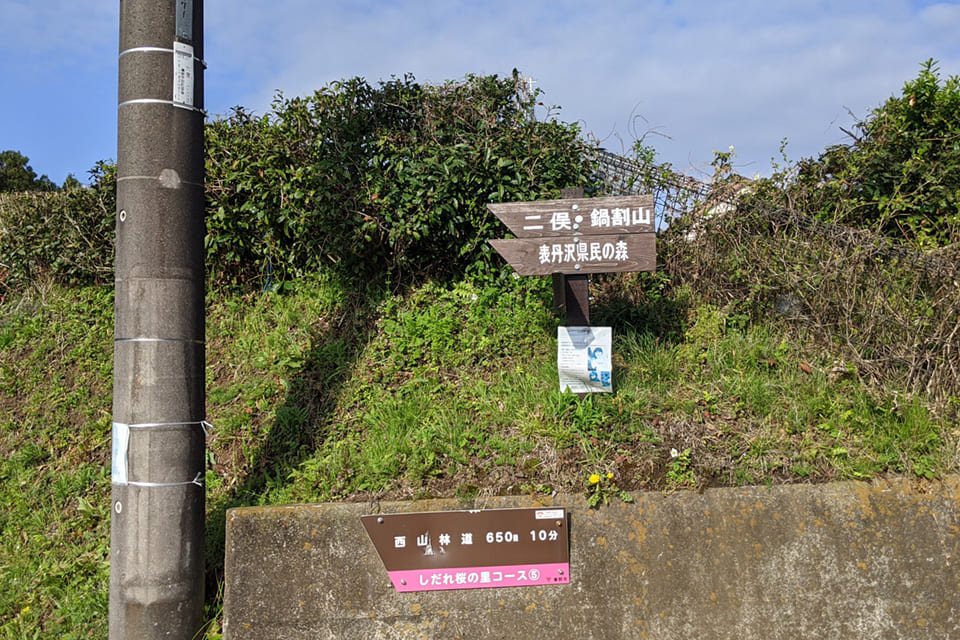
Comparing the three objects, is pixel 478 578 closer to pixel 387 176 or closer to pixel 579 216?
pixel 579 216

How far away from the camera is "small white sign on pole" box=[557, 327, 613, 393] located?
4.16 metres

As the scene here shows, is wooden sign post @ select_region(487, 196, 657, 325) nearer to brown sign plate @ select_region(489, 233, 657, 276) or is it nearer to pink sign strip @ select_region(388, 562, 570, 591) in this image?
brown sign plate @ select_region(489, 233, 657, 276)

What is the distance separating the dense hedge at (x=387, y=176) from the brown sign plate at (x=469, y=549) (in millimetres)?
2585

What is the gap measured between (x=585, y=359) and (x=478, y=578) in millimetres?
1482

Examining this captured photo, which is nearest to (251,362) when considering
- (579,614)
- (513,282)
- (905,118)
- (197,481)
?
(197,481)

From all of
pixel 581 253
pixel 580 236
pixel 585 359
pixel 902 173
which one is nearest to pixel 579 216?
pixel 580 236

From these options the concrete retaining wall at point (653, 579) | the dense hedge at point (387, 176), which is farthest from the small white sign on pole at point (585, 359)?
the dense hedge at point (387, 176)

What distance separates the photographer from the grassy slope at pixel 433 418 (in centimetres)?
383

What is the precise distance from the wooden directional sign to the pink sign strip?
1.77 m

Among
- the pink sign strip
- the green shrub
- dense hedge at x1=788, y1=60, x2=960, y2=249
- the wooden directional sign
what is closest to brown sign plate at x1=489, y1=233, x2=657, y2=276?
the wooden directional sign

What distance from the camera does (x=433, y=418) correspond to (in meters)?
4.25

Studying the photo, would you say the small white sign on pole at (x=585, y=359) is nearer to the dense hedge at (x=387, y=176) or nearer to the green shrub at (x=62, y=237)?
the dense hedge at (x=387, y=176)

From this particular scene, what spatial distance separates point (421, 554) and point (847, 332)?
3269 mm

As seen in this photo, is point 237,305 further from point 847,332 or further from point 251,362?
point 847,332
